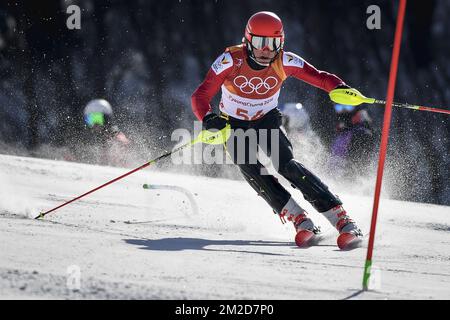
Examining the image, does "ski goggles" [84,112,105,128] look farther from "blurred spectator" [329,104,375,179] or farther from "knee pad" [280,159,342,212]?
"knee pad" [280,159,342,212]

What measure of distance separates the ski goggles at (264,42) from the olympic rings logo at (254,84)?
247 mm

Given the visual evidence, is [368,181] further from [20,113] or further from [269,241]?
[20,113]

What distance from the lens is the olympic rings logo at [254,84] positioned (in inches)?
202

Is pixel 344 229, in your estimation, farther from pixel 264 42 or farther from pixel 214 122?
pixel 264 42

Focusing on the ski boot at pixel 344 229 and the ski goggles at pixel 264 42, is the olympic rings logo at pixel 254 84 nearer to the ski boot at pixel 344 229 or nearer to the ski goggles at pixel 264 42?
the ski goggles at pixel 264 42

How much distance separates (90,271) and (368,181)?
846cm

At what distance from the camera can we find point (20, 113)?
1492 centimetres

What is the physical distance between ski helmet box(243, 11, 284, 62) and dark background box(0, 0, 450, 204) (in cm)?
731

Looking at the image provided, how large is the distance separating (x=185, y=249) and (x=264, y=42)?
5.07 feet

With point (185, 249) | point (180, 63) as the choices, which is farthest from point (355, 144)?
point (185, 249)

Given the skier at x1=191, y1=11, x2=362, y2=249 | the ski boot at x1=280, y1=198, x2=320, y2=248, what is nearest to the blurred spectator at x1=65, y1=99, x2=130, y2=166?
the skier at x1=191, y1=11, x2=362, y2=249

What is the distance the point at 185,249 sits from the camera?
13.8ft
